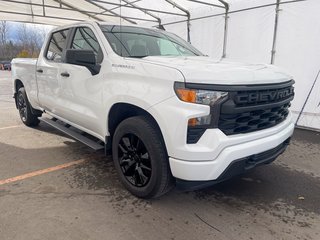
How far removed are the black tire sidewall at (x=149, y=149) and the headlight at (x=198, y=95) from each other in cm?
50

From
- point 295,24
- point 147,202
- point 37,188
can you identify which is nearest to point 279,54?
point 295,24

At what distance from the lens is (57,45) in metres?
4.69

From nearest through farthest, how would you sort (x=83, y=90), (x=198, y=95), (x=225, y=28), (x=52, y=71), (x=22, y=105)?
(x=198, y=95)
(x=83, y=90)
(x=52, y=71)
(x=22, y=105)
(x=225, y=28)

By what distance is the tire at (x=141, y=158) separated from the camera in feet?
9.02

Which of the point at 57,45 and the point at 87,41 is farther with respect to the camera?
the point at 57,45

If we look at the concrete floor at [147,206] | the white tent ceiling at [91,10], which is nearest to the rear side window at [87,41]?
the concrete floor at [147,206]

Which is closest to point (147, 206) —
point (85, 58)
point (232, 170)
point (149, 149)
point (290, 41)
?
point (149, 149)

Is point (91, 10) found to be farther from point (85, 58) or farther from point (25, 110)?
point (85, 58)

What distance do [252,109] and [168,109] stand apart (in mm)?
790

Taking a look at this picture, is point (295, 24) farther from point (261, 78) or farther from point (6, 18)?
point (6, 18)

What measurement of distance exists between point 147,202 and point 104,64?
1.65 metres

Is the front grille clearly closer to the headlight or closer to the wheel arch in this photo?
the headlight

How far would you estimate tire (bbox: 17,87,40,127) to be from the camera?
5945mm

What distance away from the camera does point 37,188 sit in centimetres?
341
